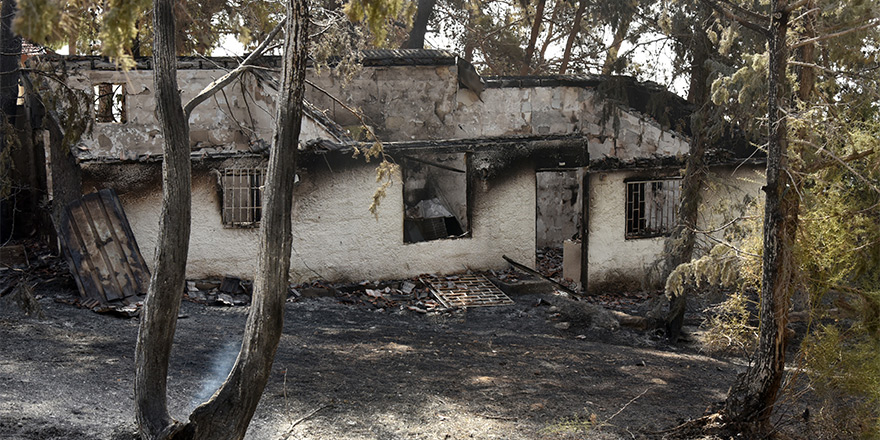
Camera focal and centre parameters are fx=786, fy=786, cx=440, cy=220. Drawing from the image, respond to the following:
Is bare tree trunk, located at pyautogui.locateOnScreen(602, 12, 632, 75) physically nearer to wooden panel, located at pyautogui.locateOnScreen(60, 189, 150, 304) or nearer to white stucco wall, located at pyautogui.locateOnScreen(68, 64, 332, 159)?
white stucco wall, located at pyautogui.locateOnScreen(68, 64, 332, 159)

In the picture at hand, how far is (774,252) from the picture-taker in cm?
722

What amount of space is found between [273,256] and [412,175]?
1108 cm

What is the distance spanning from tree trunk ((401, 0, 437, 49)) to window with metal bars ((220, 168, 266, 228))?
29.4 feet

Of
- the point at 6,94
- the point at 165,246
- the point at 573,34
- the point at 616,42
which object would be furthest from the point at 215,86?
the point at 616,42

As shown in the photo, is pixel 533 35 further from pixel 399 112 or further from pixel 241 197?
pixel 241 197

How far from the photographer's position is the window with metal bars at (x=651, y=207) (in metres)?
14.8

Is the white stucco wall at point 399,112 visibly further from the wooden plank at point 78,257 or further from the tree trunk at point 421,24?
the tree trunk at point 421,24

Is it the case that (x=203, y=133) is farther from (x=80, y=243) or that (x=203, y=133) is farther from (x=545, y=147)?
(x=545, y=147)

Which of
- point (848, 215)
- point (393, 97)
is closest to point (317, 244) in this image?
point (393, 97)

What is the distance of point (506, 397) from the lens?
848cm

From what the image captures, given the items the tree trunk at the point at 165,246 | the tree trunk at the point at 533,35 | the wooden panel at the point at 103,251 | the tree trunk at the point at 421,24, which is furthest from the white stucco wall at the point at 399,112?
the tree trunk at the point at 165,246

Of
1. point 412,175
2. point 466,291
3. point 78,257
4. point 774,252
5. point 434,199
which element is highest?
point 412,175

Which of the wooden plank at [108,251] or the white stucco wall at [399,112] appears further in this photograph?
the white stucco wall at [399,112]

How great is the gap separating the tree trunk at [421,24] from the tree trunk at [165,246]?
15.7 meters
